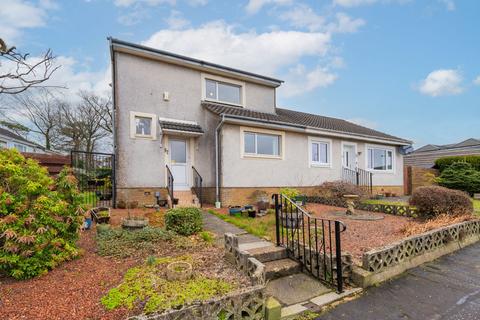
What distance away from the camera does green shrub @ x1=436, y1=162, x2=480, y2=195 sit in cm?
1560

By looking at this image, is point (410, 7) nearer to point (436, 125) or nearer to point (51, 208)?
point (51, 208)


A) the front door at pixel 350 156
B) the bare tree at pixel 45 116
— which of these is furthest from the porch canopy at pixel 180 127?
the bare tree at pixel 45 116

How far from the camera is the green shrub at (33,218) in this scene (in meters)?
3.53

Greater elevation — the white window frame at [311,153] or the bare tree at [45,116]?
the bare tree at [45,116]

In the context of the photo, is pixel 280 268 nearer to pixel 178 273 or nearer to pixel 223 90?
pixel 178 273

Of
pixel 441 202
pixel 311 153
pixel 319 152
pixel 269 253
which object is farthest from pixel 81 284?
pixel 319 152

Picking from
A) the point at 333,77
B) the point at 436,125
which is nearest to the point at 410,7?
the point at 333,77

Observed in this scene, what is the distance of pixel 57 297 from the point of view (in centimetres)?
315

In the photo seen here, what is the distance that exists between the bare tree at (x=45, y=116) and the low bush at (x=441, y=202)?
27.9 meters

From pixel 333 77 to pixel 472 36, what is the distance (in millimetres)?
6754

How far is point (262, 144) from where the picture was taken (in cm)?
1164

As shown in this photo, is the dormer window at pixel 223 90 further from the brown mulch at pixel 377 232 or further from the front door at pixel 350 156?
the brown mulch at pixel 377 232

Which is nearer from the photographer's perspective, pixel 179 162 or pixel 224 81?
pixel 179 162

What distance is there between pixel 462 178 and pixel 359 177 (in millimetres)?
7332
